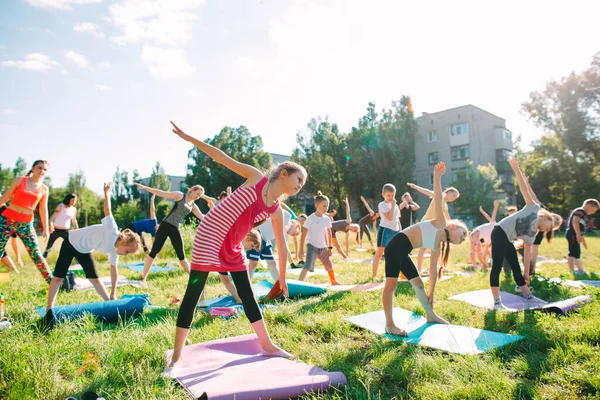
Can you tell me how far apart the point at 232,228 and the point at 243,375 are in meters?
1.16

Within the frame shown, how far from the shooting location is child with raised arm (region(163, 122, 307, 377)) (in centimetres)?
315

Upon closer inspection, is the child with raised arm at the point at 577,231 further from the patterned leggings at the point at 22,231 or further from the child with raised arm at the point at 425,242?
the patterned leggings at the point at 22,231

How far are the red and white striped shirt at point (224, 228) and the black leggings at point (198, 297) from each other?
94 millimetres

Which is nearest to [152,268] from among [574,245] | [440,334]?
[440,334]

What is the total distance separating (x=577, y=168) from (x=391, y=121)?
17399 millimetres

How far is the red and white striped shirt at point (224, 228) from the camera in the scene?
3186mm

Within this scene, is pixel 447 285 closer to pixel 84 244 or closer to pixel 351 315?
pixel 351 315

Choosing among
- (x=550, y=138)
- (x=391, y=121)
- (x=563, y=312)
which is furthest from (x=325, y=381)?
(x=550, y=138)

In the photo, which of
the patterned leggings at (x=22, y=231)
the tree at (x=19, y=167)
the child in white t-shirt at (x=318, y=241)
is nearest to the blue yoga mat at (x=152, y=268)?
the patterned leggings at (x=22, y=231)

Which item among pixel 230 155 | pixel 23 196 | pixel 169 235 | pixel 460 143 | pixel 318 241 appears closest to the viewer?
pixel 23 196

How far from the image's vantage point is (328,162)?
40.2m

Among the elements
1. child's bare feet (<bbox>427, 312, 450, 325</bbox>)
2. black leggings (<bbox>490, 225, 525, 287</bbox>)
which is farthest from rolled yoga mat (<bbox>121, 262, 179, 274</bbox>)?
black leggings (<bbox>490, 225, 525, 287</bbox>)

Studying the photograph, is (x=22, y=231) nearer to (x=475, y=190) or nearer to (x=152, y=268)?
(x=152, y=268)

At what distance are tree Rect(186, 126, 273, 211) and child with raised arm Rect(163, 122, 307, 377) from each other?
38.0 meters
